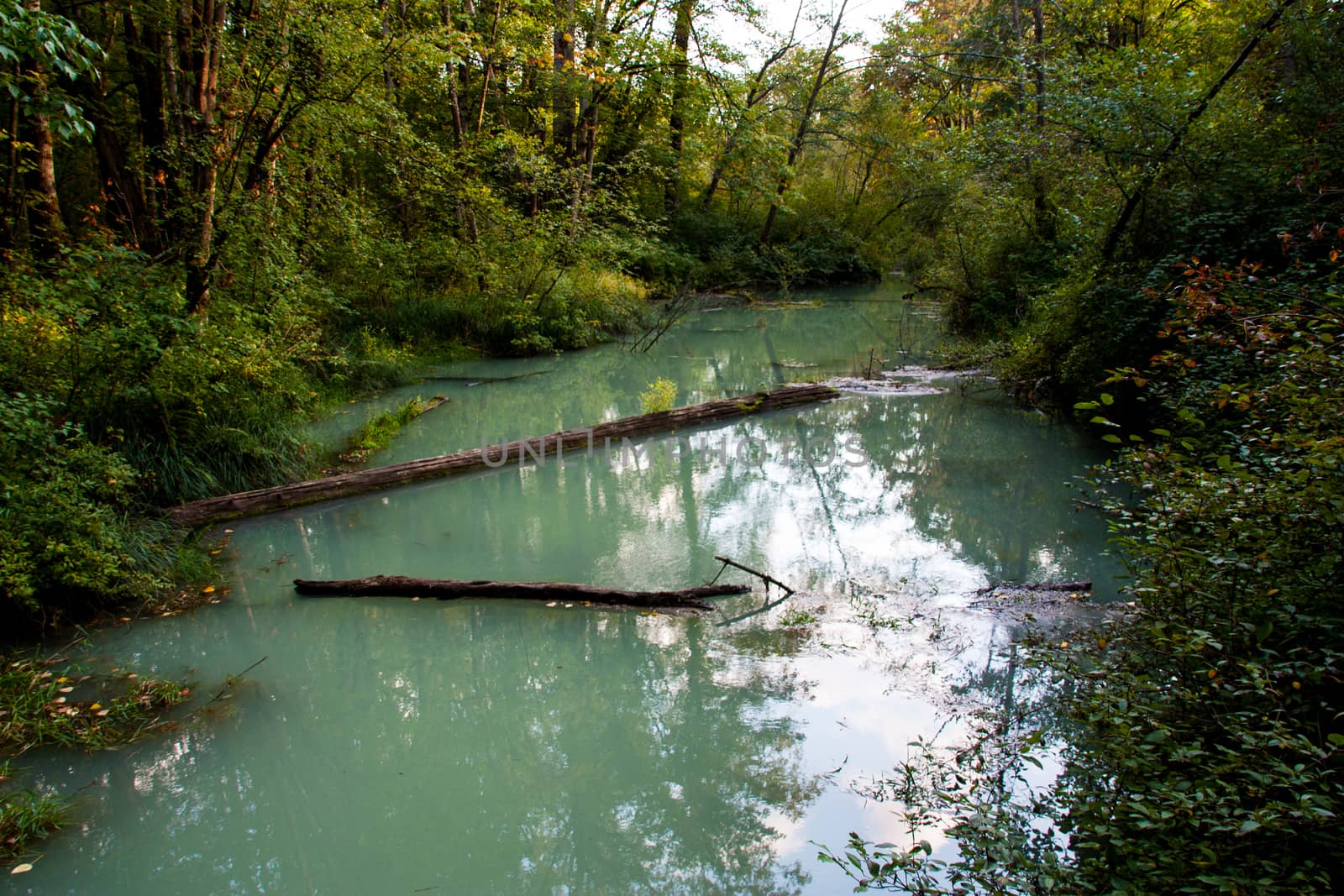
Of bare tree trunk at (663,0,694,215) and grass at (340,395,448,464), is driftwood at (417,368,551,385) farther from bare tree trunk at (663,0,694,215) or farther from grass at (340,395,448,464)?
bare tree trunk at (663,0,694,215)

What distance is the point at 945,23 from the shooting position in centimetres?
2722

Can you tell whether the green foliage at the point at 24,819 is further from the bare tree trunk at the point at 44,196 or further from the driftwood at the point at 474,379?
the driftwood at the point at 474,379

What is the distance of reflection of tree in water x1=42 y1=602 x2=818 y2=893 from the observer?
3.30 meters

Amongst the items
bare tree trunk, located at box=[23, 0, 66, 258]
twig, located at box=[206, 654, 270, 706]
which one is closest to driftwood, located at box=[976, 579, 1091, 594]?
twig, located at box=[206, 654, 270, 706]

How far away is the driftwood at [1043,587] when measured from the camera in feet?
17.7

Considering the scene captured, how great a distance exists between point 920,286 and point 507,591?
16137 millimetres

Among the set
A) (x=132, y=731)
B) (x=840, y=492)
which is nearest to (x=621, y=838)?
(x=132, y=731)

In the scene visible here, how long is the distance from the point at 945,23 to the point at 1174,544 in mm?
30046

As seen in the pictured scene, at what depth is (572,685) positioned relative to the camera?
15.1 feet

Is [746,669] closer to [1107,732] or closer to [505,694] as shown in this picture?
[505,694]

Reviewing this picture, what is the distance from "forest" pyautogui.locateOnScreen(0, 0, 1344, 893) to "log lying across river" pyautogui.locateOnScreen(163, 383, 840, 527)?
0.34 meters

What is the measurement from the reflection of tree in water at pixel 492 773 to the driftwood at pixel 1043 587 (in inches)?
81.3

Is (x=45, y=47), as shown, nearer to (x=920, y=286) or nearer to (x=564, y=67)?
(x=564, y=67)

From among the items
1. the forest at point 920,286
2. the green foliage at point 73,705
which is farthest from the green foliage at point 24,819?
the forest at point 920,286
